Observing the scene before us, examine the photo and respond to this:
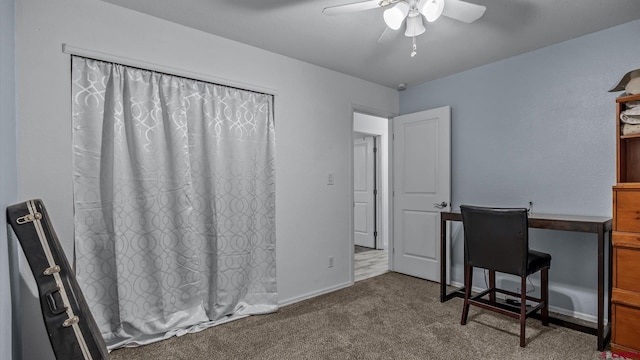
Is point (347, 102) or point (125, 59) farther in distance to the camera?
point (347, 102)

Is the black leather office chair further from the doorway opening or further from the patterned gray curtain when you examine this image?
the doorway opening

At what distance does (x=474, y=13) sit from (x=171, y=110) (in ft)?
6.98

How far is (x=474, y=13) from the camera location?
74.6 inches

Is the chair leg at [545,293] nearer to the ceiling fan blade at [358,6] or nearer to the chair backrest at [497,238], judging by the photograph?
the chair backrest at [497,238]

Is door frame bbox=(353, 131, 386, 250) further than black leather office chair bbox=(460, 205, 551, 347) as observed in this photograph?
Yes

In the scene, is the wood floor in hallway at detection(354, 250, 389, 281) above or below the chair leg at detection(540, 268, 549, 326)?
below

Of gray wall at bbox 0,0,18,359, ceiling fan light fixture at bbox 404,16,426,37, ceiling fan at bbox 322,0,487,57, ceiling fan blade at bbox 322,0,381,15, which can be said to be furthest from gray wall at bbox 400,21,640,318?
gray wall at bbox 0,0,18,359

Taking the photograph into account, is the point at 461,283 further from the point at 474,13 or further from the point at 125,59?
the point at 125,59

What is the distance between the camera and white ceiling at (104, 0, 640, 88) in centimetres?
221

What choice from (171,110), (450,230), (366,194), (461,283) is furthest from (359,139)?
(171,110)

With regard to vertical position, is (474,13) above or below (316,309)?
above

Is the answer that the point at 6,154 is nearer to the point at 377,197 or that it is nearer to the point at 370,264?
the point at 370,264

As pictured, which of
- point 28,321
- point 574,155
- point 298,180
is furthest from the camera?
point 298,180

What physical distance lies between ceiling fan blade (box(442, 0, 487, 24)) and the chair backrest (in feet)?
4.31
